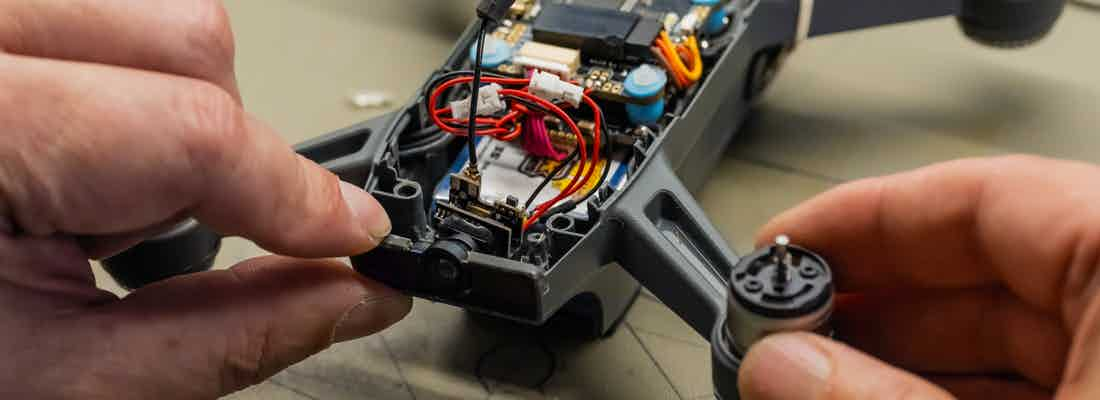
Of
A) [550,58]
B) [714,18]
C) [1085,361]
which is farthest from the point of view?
[714,18]

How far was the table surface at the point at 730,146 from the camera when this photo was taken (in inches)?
53.0

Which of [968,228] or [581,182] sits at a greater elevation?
[968,228]

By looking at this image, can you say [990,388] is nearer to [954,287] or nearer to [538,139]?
[954,287]

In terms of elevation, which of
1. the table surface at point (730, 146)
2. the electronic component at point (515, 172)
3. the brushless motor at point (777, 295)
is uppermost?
the brushless motor at point (777, 295)

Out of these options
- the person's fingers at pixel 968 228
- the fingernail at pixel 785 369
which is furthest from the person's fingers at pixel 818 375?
the person's fingers at pixel 968 228

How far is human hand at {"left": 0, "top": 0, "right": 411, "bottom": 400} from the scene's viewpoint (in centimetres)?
92

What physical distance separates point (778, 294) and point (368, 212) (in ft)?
1.49

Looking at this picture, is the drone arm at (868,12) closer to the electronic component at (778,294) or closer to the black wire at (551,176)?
the black wire at (551,176)

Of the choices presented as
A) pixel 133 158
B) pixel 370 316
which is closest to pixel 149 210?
pixel 133 158

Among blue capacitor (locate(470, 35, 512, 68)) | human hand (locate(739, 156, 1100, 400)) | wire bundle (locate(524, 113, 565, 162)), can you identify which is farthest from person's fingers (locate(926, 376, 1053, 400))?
blue capacitor (locate(470, 35, 512, 68))

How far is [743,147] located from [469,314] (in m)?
0.51

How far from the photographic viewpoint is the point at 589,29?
1.40 meters

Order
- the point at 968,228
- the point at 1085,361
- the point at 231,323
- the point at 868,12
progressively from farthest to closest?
the point at 868,12
the point at 231,323
the point at 968,228
the point at 1085,361

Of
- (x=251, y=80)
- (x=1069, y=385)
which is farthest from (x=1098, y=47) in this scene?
(x=251, y=80)
